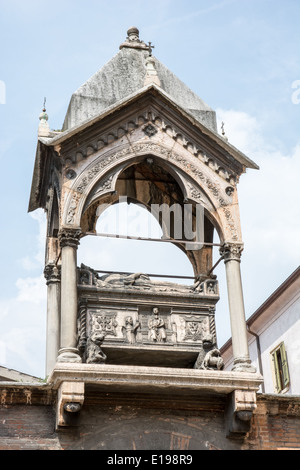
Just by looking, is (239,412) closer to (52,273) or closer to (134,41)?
(52,273)

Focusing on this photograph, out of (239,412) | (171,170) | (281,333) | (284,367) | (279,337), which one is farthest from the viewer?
(279,337)

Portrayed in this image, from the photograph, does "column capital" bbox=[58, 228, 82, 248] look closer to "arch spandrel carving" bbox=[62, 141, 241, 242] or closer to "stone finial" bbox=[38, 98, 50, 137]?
"arch spandrel carving" bbox=[62, 141, 241, 242]

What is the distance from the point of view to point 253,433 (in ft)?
44.7

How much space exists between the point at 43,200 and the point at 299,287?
10901 mm

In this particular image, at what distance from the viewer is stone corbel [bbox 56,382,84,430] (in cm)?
1267

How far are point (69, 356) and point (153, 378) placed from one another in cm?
128

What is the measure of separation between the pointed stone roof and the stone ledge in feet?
14.2

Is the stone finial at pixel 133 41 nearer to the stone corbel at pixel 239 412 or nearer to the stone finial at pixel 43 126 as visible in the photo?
the stone finial at pixel 43 126

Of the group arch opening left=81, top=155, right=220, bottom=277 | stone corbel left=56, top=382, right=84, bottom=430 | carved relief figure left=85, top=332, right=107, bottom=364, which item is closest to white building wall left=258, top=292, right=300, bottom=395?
arch opening left=81, top=155, right=220, bottom=277

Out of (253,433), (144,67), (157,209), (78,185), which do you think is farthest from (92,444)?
(144,67)

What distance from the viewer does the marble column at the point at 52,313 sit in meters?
15.0

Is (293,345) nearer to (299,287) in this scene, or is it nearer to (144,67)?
(299,287)

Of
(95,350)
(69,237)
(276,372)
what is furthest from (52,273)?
(276,372)

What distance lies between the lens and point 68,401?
41.6 feet
